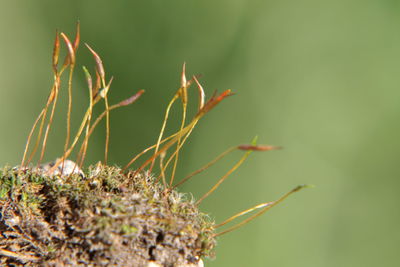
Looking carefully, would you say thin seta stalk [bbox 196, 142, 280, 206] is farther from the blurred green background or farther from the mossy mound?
the blurred green background

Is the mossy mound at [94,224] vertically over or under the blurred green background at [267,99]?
under

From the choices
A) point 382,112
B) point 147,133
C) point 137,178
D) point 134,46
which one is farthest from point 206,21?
point 137,178

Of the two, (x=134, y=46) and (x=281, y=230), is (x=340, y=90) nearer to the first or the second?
(x=281, y=230)

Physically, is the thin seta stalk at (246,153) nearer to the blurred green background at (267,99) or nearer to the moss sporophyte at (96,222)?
the moss sporophyte at (96,222)

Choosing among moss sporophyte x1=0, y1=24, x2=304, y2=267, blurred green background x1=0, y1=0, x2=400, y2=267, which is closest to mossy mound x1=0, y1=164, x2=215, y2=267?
moss sporophyte x1=0, y1=24, x2=304, y2=267

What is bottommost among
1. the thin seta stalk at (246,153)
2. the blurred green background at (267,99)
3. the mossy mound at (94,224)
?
the mossy mound at (94,224)

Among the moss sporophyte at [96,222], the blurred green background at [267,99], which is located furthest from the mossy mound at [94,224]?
the blurred green background at [267,99]
